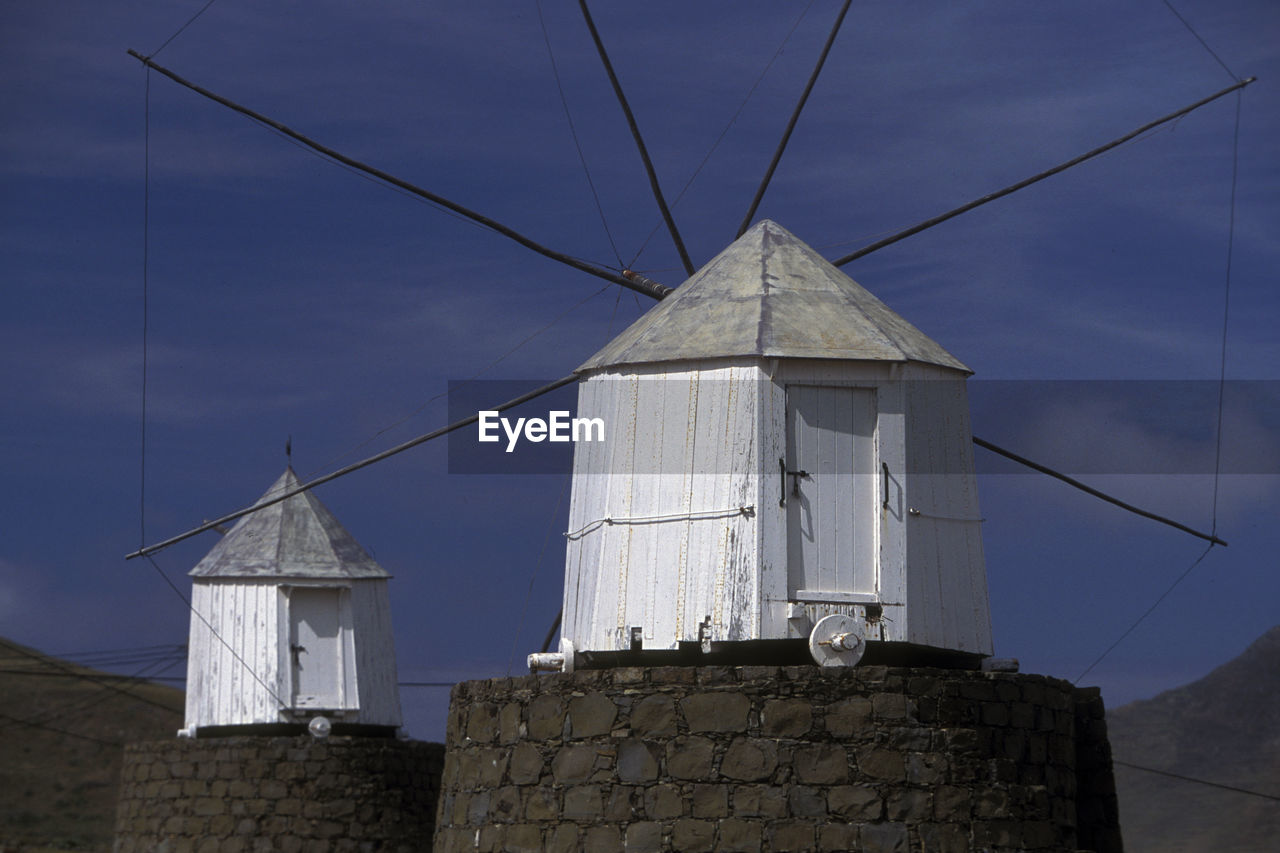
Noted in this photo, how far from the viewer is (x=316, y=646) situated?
2081 centimetres

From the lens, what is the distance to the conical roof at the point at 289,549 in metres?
21.1

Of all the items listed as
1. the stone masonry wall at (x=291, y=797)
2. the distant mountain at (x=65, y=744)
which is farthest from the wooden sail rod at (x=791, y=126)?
the distant mountain at (x=65, y=744)

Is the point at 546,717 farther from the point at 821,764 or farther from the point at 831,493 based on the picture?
the point at 831,493

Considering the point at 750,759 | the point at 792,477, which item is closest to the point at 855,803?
the point at 750,759

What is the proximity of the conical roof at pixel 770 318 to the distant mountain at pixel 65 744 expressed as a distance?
1076 inches

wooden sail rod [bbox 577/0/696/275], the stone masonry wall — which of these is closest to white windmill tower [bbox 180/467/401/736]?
the stone masonry wall

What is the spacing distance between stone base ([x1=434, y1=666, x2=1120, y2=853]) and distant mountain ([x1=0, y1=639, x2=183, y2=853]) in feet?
90.1

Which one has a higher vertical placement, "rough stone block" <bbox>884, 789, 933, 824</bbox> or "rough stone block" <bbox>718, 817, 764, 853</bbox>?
"rough stone block" <bbox>884, 789, 933, 824</bbox>

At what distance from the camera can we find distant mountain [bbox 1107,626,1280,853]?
4531cm

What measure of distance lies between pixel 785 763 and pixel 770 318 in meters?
2.91

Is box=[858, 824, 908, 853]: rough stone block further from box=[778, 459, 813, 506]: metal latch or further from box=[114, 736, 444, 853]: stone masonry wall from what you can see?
box=[114, 736, 444, 853]: stone masonry wall

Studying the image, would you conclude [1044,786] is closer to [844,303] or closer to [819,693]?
[819,693]

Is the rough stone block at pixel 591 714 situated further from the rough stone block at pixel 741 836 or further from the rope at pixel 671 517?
the rope at pixel 671 517

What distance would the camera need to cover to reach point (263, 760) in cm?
1909
